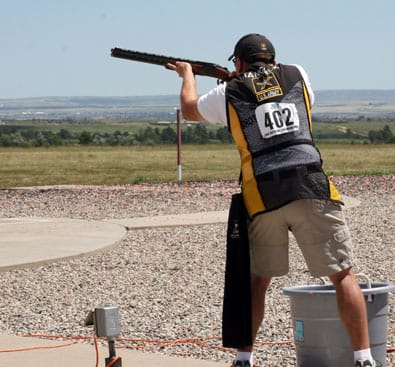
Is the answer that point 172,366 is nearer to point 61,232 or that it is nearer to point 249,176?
point 249,176

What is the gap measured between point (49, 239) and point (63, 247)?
0.85 m

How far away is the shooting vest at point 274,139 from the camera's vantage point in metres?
5.93

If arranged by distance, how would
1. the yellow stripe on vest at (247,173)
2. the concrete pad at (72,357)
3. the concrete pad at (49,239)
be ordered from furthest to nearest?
the concrete pad at (49,239) < the concrete pad at (72,357) < the yellow stripe on vest at (247,173)

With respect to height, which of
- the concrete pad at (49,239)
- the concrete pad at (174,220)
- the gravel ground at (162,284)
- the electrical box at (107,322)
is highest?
the electrical box at (107,322)

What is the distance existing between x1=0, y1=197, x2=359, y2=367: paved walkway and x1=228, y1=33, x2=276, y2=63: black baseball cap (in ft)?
6.53

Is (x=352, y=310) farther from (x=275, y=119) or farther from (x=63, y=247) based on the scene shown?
(x=63, y=247)

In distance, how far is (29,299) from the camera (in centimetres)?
995

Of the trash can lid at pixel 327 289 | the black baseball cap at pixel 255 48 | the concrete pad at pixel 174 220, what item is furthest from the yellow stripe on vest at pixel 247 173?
the concrete pad at pixel 174 220

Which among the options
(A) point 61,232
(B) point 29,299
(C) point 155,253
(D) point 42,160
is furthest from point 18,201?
(D) point 42,160

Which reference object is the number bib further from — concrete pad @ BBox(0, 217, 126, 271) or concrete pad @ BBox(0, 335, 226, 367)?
concrete pad @ BBox(0, 217, 126, 271)

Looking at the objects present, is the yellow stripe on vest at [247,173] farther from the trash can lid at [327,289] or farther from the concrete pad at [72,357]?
the concrete pad at [72,357]

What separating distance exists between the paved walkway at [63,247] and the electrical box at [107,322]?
99 cm

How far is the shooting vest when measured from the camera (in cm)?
593

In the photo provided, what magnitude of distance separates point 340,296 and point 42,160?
124ft
